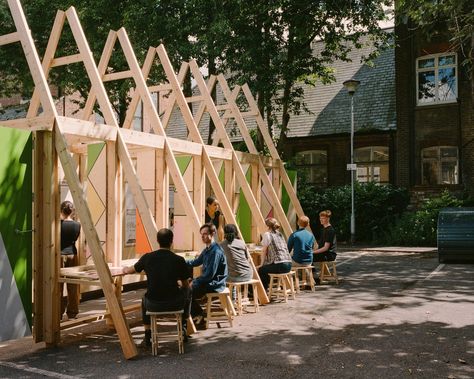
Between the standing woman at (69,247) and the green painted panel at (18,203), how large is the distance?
4.21 ft

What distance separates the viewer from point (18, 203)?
246 inches

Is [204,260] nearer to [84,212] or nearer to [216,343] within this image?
[216,343]

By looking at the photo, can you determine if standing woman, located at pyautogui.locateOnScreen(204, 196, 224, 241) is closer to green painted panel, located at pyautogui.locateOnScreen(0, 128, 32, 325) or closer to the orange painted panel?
the orange painted panel

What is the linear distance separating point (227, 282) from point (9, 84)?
20095 mm

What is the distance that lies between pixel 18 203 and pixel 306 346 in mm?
3790

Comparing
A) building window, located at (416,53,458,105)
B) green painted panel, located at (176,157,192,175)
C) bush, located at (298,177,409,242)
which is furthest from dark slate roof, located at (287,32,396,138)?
green painted panel, located at (176,157,192,175)

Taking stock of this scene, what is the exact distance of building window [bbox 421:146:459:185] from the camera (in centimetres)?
2078

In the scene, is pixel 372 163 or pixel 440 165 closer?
pixel 440 165

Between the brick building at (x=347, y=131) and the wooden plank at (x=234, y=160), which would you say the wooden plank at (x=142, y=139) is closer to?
the wooden plank at (x=234, y=160)

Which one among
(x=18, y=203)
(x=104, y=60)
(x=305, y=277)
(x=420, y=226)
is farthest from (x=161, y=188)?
(x=420, y=226)

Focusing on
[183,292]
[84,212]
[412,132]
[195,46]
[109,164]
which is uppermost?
[195,46]

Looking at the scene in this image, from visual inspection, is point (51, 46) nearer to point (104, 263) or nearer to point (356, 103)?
point (104, 263)

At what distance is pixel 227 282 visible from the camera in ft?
25.5

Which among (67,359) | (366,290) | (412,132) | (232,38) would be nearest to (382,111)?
(412,132)
